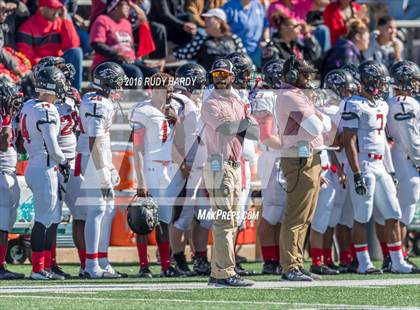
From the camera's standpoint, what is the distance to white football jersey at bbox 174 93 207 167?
43.6 ft

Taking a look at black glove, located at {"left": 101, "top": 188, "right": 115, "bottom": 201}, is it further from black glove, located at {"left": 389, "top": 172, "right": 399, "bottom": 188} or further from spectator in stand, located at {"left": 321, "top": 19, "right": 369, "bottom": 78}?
spectator in stand, located at {"left": 321, "top": 19, "right": 369, "bottom": 78}

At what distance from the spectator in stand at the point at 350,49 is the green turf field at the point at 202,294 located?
4.98 m

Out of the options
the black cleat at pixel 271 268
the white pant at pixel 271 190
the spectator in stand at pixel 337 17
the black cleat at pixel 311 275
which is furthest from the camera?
the spectator in stand at pixel 337 17

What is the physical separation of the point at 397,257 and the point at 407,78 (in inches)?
75.4

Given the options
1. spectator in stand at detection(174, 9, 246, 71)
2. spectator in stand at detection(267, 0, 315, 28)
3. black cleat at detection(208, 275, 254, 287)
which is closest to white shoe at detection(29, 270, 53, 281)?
black cleat at detection(208, 275, 254, 287)

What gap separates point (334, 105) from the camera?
549 inches

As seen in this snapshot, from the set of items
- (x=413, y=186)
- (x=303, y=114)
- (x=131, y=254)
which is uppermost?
(x=303, y=114)

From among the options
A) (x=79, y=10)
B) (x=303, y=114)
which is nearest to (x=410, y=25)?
(x=79, y=10)

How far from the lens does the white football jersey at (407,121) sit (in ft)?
44.8

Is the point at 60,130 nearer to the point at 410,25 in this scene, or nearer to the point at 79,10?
the point at 79,10

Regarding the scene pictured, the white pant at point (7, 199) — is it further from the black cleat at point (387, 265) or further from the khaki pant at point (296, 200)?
the black cleat at point (387, 265)

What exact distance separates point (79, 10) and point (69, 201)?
585 centimetres

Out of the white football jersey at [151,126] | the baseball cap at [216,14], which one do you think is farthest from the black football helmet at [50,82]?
the baseball cap at [216,14]

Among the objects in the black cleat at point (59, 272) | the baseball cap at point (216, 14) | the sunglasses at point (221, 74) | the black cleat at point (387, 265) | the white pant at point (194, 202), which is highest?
the baseball cap at point (216, 14)
